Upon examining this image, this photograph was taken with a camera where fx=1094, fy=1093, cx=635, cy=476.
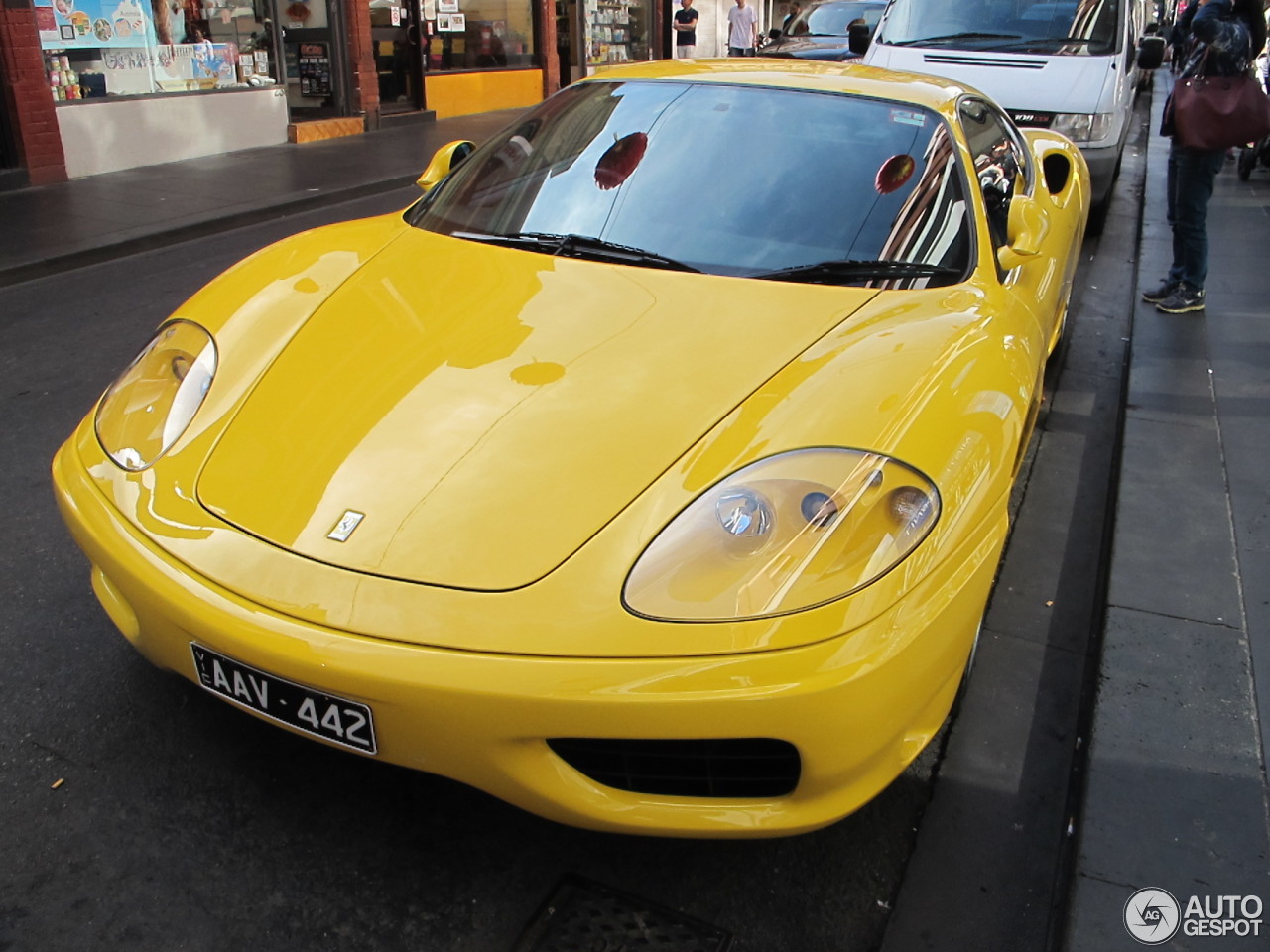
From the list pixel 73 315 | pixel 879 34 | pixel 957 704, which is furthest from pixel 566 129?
pixel 879 34

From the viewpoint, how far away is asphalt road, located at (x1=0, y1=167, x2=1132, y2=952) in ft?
6.70

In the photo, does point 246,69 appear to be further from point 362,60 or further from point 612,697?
point 612,697

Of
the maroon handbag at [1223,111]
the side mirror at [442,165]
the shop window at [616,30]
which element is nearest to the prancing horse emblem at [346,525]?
the side mirror at [442,165]

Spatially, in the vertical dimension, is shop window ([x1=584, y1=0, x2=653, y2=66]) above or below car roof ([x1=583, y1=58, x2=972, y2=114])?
above

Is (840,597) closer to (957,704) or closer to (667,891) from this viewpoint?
(667,891)

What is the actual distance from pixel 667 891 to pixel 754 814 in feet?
1.23

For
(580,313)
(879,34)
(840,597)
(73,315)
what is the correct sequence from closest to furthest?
(840,597), (580,313), (73,315), (879,34)

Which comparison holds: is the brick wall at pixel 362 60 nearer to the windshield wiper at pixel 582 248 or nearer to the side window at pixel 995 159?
the side window at pixel 995 159

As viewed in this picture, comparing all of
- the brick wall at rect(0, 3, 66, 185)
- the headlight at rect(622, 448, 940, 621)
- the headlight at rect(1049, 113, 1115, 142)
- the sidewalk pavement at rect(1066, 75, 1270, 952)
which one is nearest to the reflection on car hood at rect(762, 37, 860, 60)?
the headlight at rect(1049, 113, 1115, 142)

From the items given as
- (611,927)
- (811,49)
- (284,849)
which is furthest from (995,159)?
(811,49)

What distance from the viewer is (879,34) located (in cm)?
842

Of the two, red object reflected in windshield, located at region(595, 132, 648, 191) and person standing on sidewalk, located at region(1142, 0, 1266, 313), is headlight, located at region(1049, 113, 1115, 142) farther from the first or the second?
red object reflected in windshield, located at region(595, 132, 648, 191)

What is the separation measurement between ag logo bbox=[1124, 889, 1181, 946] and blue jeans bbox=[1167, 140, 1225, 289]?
443 centimetres

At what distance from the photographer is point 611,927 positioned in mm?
2059
